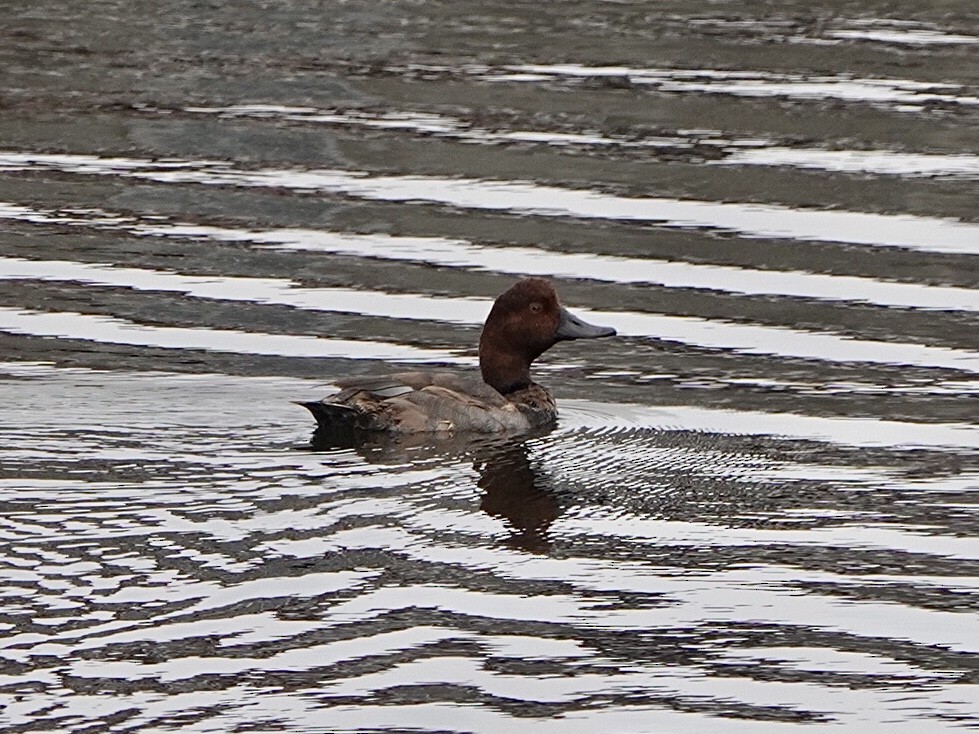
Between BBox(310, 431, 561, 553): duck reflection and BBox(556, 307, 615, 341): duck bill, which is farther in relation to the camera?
BBox(556, 307, 615, 341): duck bill

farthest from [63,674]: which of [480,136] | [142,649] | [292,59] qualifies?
[292,59]

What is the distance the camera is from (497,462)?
9.61m

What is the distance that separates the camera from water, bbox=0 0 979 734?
684cm

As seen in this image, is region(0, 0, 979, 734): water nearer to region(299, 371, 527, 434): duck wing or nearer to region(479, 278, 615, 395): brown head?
region(299, 371, 527, 434): duck wing

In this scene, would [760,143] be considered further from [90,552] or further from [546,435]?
[90,552]

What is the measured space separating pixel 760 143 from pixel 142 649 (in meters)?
8.90

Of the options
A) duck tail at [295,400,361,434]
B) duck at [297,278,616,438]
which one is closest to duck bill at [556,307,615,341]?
duck at [297,278,616,438]

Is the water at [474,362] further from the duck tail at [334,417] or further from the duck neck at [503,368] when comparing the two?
the duck neck at [503,368]

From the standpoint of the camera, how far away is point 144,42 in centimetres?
1797

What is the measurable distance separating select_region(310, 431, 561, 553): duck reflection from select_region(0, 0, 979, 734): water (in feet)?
0.09

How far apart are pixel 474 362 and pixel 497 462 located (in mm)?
1619

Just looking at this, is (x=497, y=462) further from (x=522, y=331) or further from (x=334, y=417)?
(x=522, y=331)

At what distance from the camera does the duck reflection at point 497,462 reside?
8.59 m

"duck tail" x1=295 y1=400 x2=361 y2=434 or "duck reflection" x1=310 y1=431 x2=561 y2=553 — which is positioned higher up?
"duck tail" x1=295 y1=400 x2=361 y2=434
